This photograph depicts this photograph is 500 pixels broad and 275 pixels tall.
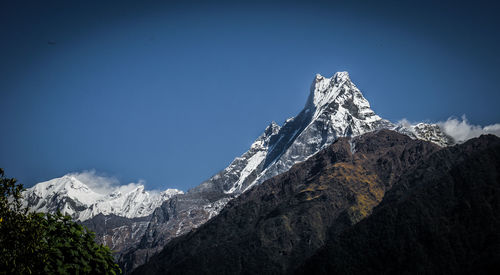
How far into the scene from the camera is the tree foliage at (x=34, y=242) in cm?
3422

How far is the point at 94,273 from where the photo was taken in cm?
4109

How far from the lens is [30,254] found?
34625 mm

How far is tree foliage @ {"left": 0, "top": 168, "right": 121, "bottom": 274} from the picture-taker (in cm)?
3422

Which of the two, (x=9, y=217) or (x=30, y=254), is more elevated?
(x=9, y=217)

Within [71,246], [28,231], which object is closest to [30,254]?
[28,231]

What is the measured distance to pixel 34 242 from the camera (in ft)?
113

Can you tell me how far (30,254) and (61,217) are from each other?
20.7 feet

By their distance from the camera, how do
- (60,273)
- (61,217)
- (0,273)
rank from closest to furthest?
(0,273) → (60,273) → (61,217)

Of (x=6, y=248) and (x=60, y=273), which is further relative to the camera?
(x=60, y=273)

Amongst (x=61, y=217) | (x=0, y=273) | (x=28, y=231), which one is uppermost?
(x=61, y=217)

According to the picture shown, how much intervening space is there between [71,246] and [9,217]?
6.10 metres

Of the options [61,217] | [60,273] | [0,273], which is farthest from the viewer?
[61,217]

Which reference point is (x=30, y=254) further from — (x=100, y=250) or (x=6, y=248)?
(x=100, y=250)

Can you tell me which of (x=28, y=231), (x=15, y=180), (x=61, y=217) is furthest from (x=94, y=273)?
(x=15, y=180)
